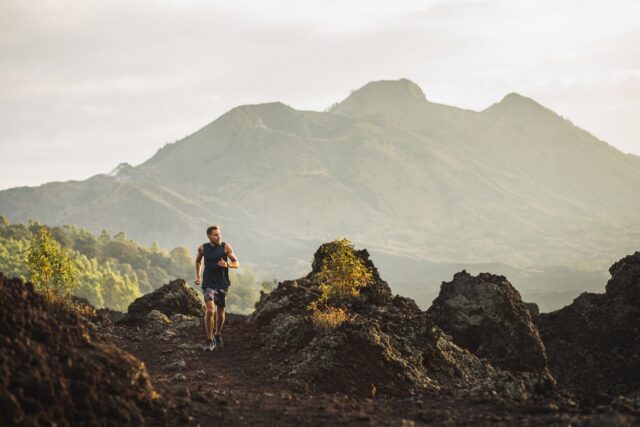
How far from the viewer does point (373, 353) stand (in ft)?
36.7

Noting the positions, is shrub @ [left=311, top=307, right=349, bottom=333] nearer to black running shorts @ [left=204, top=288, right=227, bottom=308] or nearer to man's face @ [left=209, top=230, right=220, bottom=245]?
black running shorts @ [left=204, top=288, right=227, bottom=308]

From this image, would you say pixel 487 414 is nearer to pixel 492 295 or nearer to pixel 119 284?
pixel 492 295

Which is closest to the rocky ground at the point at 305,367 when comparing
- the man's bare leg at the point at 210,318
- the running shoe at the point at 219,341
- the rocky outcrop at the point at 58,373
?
the rocky outcrop at the point at 58,373

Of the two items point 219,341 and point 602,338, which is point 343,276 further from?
point 602,338

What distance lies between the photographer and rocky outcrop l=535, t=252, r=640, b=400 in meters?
14.8

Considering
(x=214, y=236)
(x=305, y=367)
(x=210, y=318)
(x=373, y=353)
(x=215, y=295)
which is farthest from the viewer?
(x=210, y=318)

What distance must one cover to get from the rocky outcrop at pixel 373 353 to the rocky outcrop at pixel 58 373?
312 centimetres

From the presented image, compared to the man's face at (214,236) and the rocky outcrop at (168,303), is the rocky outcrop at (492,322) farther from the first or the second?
the rocky outcrop at (168,303)

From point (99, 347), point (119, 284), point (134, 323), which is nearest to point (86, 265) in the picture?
point (119, 284)

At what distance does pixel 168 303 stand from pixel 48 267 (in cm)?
477

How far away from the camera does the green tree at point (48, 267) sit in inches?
595

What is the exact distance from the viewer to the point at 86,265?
11725 centimetres

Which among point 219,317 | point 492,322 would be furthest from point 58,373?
point 492,322

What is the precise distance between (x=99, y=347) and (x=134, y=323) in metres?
9.93
